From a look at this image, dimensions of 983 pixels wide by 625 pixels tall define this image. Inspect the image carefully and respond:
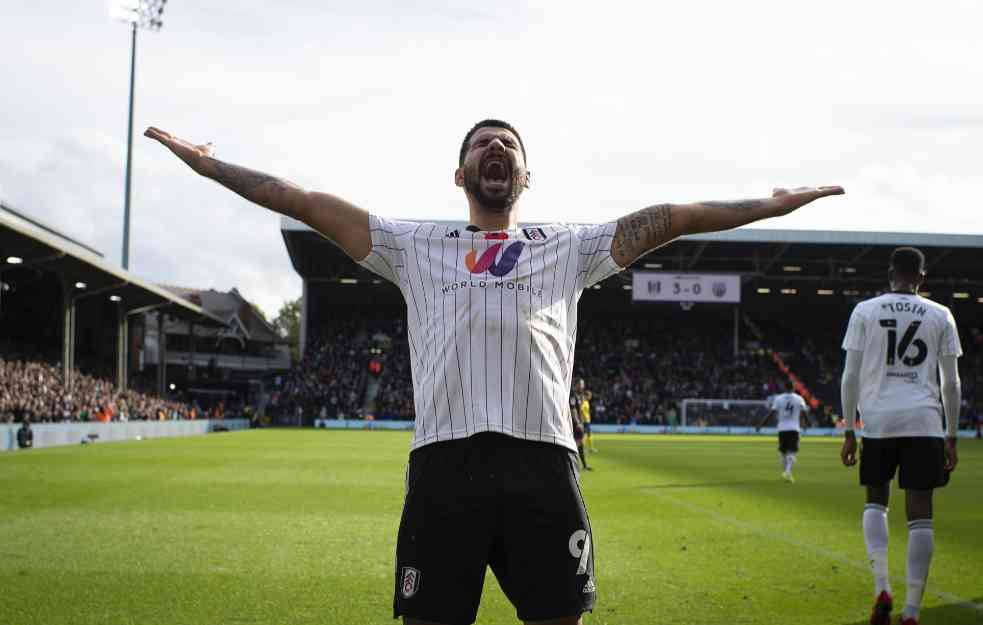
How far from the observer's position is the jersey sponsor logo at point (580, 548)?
3146 millimetres

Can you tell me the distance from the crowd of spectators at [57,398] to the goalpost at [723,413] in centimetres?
2917

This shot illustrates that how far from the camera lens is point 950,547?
10219 mm

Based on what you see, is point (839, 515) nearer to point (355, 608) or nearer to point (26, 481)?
point (355, 608)

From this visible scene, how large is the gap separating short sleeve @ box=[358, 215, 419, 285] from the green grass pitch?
3563 millimetres

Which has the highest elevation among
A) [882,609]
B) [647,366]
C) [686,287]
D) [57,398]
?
[686,287]

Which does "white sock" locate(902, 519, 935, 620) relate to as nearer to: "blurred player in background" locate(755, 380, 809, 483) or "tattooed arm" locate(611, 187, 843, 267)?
"tattooed arm" locate(611, 187, 843, 267)

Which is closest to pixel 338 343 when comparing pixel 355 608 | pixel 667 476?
pixel 667 476

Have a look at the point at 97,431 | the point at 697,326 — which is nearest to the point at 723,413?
the point at 697,326

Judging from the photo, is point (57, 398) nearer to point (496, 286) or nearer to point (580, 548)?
point (496, 286)

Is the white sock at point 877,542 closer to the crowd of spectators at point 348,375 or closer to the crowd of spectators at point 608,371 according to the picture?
the crowd of spectators at point 608,371

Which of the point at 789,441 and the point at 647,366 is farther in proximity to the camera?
the point at 647,366

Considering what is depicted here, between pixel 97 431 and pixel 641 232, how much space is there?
3433 centimetres

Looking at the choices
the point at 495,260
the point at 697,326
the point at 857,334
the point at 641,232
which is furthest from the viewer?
the point at 697,326

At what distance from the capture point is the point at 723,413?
2206 inches
